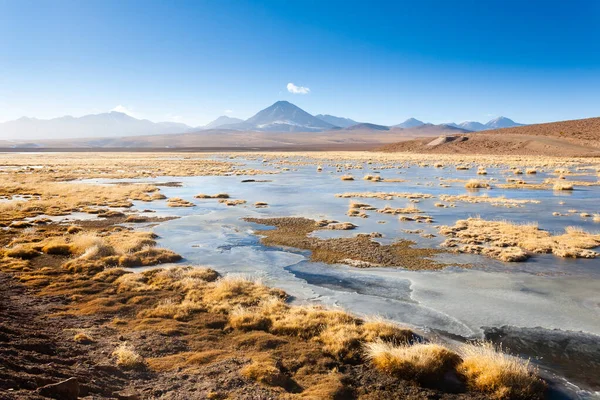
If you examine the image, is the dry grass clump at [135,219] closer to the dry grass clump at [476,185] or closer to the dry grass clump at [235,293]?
the dry grass clump at [235,293]

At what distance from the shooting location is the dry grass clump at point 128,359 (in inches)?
316

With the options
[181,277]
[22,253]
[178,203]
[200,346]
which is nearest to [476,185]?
[178,203]

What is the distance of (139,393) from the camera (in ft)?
23.3

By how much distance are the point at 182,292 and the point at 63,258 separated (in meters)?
7.18

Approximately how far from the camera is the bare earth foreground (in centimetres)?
733

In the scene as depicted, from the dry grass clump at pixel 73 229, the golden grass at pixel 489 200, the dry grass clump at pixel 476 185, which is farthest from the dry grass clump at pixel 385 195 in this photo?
the dry grass clump at pixel 73 229

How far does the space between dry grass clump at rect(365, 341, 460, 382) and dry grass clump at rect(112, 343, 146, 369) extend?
4.63m

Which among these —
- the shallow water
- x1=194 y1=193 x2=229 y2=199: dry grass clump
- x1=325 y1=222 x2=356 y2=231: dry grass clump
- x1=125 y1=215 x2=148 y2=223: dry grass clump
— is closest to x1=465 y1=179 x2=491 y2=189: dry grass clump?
the shallow water

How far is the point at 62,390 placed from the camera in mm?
6281

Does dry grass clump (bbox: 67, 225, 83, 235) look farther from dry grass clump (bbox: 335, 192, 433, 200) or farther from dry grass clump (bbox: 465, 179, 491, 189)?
dry grass clump (bbox: 465, 179, 491, 189)

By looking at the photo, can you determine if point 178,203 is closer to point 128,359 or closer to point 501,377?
point 128,359

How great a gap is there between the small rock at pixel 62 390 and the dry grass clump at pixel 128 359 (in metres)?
1.51

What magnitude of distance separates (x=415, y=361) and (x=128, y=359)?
5624 millimetres

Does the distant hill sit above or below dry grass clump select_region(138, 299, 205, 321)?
above
